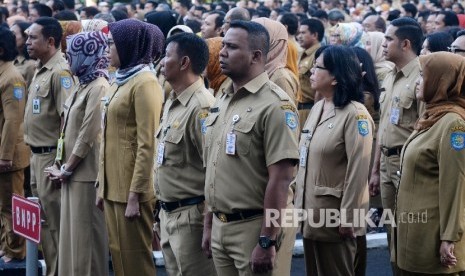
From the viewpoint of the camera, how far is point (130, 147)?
7.17 m

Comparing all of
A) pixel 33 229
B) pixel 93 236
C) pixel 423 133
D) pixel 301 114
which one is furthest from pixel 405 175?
pixel 301 114

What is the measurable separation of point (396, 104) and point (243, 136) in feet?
8.96

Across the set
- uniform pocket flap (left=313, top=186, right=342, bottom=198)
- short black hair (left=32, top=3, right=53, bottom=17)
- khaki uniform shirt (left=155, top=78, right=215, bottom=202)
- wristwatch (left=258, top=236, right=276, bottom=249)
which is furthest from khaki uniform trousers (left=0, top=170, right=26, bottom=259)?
short black hair (left=32, top=3, right=53, bottom=17)

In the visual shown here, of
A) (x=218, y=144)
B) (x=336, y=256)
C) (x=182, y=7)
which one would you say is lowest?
(x=182, y=7)

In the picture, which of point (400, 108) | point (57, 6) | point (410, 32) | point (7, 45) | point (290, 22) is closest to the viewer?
point (400, 108)

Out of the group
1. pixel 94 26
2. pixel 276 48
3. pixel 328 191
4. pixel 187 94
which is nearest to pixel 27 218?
pixel 187 94

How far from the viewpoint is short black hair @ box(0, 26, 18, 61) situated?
32.6 ft

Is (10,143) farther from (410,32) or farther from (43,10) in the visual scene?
(43,10)

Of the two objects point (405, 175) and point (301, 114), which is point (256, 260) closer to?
point (405, 175)

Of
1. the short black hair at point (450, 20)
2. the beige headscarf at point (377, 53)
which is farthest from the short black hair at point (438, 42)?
the short black hair at point (450, 20)

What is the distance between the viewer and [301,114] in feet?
39.6

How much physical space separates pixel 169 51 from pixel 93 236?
1.92m

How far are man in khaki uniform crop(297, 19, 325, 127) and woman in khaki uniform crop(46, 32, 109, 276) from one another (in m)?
4.27

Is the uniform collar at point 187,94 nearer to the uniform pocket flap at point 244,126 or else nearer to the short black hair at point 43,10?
the uniform pocket flap at point 244,126
